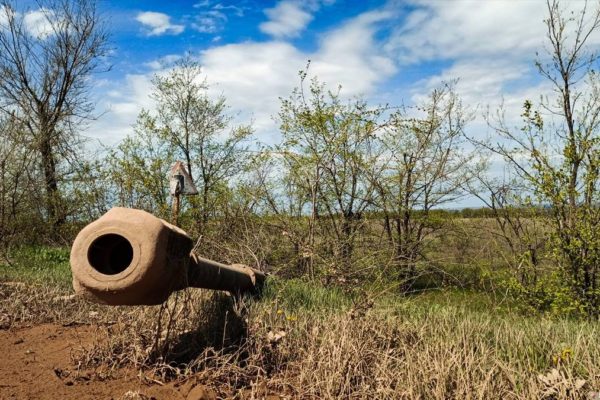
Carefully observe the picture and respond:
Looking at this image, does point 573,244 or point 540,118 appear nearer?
point 573,244

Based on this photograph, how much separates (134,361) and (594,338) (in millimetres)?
3439

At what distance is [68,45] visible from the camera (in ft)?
64.8

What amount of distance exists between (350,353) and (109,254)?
1751 millimetres

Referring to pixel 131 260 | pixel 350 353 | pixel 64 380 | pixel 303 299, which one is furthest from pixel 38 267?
pixel 350 353

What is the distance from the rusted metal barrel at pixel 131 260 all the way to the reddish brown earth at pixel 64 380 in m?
0.62

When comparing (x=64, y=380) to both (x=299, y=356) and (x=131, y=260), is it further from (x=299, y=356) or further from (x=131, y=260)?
(x=299, y=356)

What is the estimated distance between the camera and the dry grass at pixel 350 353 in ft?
9.96

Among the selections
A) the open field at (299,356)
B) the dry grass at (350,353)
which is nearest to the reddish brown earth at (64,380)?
the open field at (299,356)

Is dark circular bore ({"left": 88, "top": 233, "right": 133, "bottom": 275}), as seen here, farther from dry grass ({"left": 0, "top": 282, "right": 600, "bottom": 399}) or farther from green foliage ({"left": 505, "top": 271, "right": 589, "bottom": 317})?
green foliage ({"left": 505, "top": 271, "right": 589, "bottom": 317})

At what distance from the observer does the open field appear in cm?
308

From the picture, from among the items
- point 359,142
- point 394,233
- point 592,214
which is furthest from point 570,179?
point 394,233

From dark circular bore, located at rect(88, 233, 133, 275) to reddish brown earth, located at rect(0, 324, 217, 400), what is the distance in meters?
0.81

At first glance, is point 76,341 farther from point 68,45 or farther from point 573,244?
point 68,45

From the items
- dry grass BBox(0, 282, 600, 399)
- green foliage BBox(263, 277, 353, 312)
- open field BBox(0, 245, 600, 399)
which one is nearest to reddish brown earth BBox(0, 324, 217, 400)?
open field BBox(0, 245, 600, 399)
